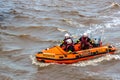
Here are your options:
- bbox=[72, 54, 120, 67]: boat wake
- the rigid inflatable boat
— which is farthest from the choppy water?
the rigid inflatable boat

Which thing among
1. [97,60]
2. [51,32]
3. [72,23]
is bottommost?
[97,60]

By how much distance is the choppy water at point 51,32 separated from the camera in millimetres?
14969

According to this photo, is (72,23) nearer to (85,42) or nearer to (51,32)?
(51,32)

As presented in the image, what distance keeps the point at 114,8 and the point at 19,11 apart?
8453mm

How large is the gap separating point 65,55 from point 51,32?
6454 mm

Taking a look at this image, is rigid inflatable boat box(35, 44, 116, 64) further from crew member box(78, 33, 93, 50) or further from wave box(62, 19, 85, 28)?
wave box(62, 19, 85, 28)

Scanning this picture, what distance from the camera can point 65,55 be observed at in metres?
15.2

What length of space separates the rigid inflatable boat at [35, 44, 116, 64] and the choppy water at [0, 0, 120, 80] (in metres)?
0.26

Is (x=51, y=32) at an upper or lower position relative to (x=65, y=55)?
upper

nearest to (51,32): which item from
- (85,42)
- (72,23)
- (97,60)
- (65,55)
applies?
(72,23)

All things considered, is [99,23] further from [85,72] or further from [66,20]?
[85,72]

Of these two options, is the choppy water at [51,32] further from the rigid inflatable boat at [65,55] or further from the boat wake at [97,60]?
the rigid inflatable boat at [65,55]

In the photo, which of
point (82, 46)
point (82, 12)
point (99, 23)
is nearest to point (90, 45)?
point (82, 46)

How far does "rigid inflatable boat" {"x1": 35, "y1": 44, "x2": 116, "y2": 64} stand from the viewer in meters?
15.1
